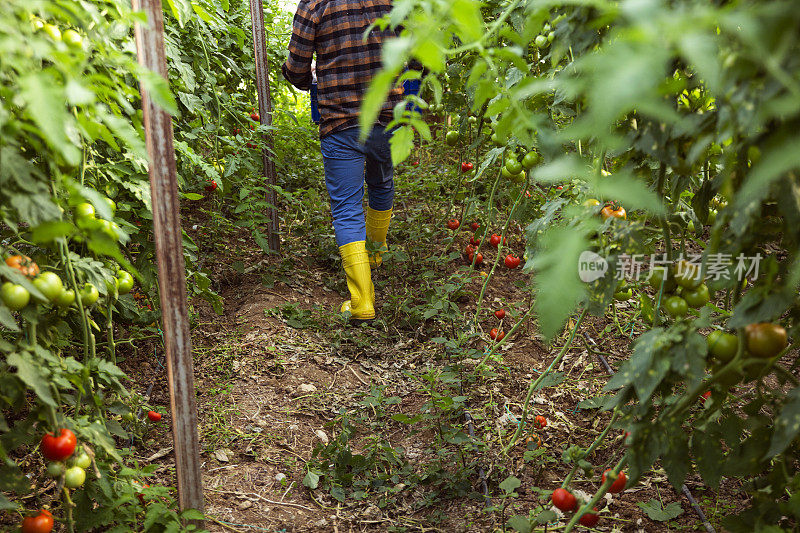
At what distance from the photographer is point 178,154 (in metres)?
2.07

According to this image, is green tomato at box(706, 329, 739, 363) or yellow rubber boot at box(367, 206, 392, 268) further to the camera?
yellow rubber boot at box(367, 206, 392, 268)

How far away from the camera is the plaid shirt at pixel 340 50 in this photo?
259 cm

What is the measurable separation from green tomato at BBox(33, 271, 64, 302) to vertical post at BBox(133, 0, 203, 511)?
0.22m

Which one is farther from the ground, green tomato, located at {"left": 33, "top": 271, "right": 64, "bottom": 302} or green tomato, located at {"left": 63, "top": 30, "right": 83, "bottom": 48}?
green tomato, located at {"left": 63, "top": 30, "right": 83, "bottom": 48}

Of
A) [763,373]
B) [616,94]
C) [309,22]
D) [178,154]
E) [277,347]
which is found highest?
[309,22]

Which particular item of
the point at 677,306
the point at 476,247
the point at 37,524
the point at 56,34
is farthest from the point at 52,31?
the point at 476,247

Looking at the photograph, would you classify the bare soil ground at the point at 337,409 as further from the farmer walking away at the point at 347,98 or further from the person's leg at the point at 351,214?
the farmer walking away at the point at 347,98

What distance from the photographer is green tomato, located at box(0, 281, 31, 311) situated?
978mm

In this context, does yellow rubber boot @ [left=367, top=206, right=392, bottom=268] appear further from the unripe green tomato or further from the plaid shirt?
the unripe green tomato

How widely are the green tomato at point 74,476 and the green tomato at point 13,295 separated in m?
0.38

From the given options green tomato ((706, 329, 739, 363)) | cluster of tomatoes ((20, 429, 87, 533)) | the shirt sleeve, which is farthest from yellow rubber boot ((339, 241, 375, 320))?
green tomato ((706, 329, 739, 363))

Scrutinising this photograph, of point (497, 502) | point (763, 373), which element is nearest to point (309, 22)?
point (497, 502)

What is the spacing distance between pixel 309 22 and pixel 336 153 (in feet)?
2.02

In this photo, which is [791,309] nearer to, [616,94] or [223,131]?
[616,94]
